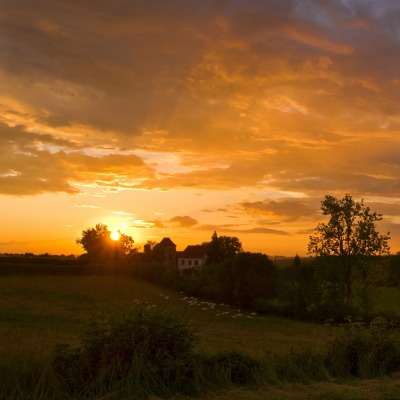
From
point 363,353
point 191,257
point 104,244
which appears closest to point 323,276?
point 363,353

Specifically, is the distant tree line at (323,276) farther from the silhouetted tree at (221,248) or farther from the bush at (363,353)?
the silhouetted tree at (221,248)

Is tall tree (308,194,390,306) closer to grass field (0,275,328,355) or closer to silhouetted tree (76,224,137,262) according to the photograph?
grass field (0,275,328,355)

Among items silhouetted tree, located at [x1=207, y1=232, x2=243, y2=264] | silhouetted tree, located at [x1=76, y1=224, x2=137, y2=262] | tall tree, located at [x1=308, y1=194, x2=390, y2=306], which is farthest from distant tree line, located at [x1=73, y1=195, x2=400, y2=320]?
silhouetted tree, located at [x1=76, y1=224, x2=137, y2=262]

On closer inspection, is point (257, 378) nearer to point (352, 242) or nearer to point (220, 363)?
point (220, 363)

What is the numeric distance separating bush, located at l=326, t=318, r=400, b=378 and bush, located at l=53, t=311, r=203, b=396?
3.18 m

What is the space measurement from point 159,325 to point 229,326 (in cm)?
2133

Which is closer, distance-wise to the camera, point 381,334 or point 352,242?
point 381,334

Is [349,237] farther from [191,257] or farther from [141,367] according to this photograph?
[191,257]

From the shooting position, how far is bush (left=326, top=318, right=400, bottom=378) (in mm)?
9391

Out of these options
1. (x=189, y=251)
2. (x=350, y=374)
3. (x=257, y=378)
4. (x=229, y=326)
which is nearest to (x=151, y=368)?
(x=257, y=378)

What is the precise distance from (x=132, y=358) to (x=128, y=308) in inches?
98.6

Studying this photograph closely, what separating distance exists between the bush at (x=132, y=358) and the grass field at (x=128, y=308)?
1.80 ft

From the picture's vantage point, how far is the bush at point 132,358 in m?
7.23

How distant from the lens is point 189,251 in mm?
111188
